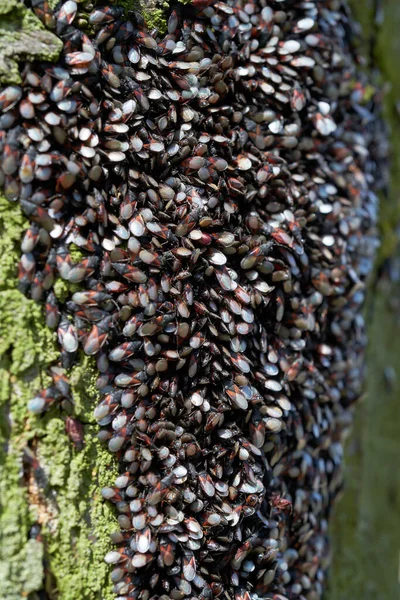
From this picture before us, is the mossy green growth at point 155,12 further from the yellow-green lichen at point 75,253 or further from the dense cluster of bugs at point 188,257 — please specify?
the yellow-green lichen at point 75,253

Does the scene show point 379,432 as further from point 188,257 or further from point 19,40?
point 19,40

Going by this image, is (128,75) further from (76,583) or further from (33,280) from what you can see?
(76,583)

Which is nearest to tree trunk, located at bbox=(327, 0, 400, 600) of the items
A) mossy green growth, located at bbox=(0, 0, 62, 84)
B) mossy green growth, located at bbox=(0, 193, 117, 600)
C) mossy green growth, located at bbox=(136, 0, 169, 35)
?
mossy green growth, located at bbox=(136, 0, 169, 35)

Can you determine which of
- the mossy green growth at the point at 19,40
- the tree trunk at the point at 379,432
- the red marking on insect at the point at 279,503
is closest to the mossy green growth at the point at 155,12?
the mossy green growth at the point at 19,40

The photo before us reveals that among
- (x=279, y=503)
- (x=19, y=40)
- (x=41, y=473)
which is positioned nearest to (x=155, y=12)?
(x=19, y=40)

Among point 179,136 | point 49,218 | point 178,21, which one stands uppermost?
point 178,21

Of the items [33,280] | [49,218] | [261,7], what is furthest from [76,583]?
[261,7]

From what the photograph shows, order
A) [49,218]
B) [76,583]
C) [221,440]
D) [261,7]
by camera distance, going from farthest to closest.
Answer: [261,7], [221,440], [76,583], [49,218]

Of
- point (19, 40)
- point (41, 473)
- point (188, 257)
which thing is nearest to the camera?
point (19, 40)
